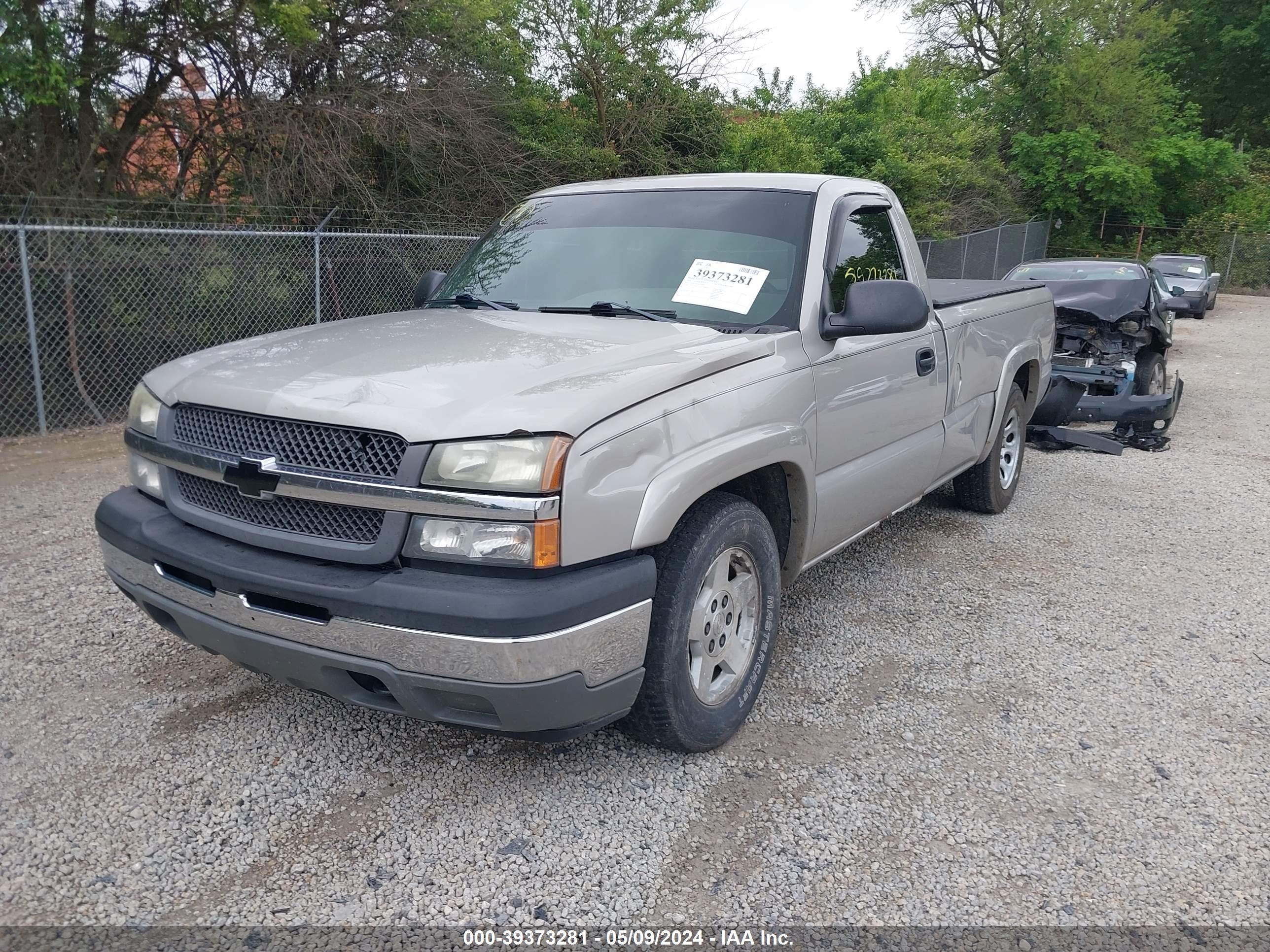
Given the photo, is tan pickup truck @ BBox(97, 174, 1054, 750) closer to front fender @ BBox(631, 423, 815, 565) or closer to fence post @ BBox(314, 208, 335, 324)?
front fender @ BBox(631, 423, 815, 565)

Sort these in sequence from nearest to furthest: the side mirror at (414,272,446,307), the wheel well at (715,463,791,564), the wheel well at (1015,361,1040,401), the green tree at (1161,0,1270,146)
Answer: the wheel well at (715,463,791,564), the side mirror at (414,272,446,307), the wheel well at (1015,361,1040,401), the green tree at (1161,0,1270,146)

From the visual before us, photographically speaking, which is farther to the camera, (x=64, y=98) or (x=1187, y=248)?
(x=1187, y=248)

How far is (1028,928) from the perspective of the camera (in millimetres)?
2498

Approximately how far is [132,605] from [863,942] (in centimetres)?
357

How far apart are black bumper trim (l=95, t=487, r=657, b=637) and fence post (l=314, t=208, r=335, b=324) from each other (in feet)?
22.1

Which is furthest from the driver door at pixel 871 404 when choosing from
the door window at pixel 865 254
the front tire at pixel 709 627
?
the front tire at pixel 709 627

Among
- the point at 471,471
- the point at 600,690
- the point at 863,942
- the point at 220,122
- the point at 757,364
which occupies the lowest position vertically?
the point at 863,942

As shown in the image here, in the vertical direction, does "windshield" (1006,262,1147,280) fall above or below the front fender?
above

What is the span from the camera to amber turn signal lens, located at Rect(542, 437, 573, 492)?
2461mm

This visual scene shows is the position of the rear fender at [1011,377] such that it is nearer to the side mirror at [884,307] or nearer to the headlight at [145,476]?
the side mirror at [884,307]

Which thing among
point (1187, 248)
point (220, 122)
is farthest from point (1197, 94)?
point (220, 122)

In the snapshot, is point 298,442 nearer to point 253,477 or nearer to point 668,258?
point 253,477

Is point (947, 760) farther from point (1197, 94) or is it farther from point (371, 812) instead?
point (1197, 94)

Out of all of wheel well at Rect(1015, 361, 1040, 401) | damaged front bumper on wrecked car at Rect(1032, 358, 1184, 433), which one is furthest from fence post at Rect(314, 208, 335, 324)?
damaged front bumper on wrecked car at Rect(1032, 358, 1184, 433)
